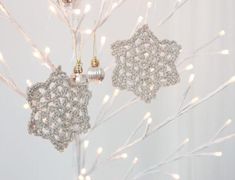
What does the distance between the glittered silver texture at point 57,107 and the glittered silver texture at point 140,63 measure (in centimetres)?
13

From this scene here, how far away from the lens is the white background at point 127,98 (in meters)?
1.60

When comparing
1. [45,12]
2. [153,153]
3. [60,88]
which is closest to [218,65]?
[153,153]

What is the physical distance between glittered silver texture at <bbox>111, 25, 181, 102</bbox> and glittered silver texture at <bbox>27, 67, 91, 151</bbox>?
5.1 inches

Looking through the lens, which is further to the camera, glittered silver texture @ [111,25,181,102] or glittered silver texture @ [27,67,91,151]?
glittered silver texture @ [111,25,181,102]

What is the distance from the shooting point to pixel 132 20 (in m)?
1.72

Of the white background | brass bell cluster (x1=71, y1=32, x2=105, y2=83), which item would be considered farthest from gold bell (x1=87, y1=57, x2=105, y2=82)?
the white background

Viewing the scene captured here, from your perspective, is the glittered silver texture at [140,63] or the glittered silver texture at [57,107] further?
the glittered silver texture at [140,63]

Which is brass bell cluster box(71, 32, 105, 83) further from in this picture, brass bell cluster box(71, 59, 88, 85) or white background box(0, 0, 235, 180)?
white background box(0, 0, 235, 180)

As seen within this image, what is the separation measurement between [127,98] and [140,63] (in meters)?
0.64

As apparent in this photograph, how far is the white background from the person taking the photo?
160 centimetres

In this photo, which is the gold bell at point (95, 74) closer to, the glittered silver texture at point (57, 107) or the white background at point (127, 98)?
the glittered silver texture at point (57, 107)

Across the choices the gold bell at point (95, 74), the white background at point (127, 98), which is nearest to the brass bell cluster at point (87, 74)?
the gold bell at point (95, 74)

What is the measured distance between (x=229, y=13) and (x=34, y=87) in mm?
1076

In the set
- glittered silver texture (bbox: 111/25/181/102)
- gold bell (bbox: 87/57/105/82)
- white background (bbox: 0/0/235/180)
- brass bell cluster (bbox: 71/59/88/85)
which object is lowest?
white background (bbox: 0/0/235/180)
